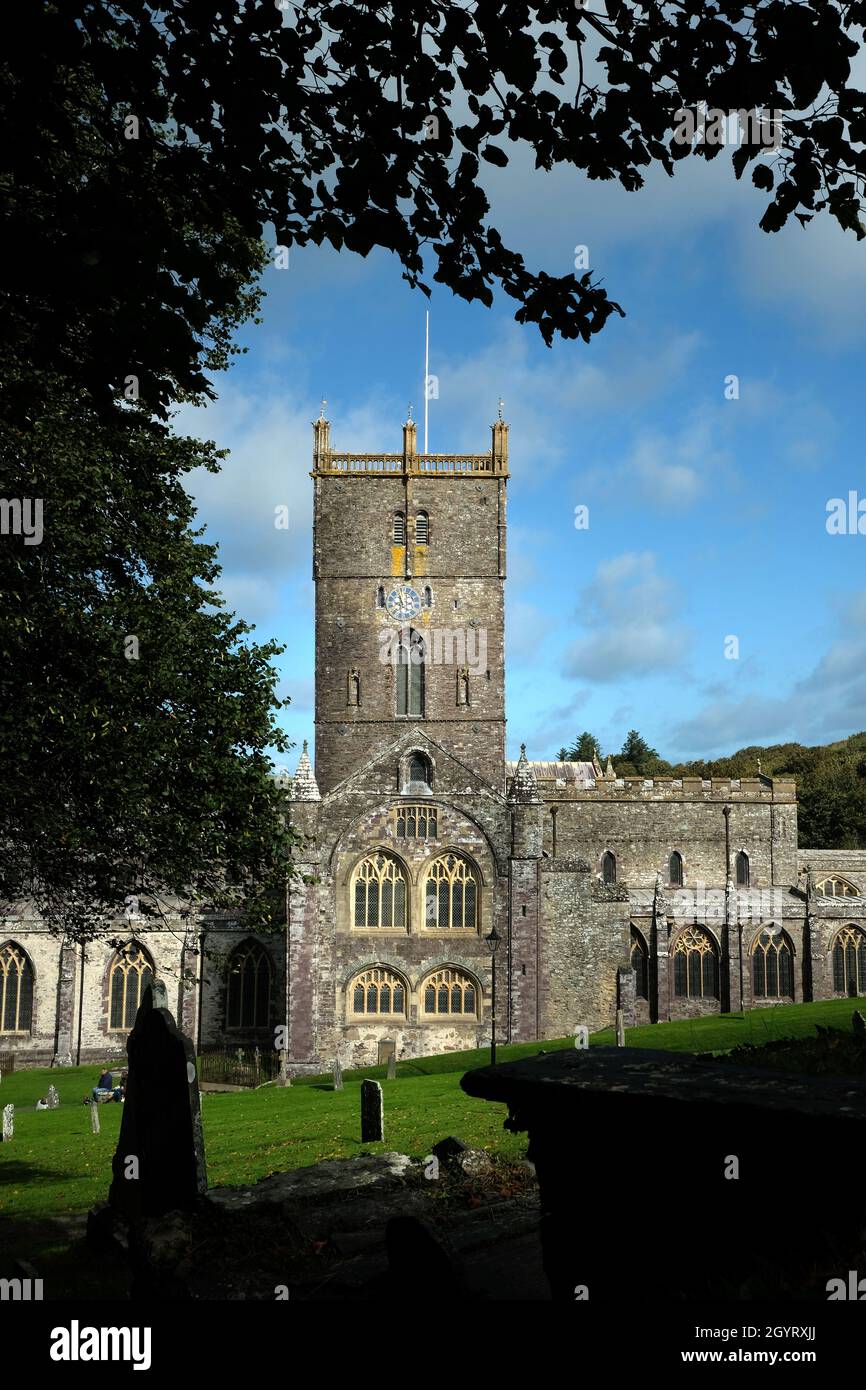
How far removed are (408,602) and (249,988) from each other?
1649cm

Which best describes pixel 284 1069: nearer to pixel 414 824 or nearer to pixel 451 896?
pixel 451 896

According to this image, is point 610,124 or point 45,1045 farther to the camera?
point 45,1045

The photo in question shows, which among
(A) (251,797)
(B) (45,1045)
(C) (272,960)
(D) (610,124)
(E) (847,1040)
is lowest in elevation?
(B) (45,1045)

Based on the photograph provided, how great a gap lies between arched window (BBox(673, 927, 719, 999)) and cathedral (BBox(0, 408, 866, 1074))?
0.27ft

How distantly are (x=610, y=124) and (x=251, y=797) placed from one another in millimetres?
10868

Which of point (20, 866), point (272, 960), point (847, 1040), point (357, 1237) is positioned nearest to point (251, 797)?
point (20, 866)

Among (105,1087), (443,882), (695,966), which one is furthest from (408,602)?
(105,1087)

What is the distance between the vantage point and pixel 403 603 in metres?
44.2

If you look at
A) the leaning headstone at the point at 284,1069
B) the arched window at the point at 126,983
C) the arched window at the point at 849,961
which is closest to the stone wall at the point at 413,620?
the arched window at the point at 126,983

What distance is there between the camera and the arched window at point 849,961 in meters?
45.3

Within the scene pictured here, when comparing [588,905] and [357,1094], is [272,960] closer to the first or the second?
[588,905]

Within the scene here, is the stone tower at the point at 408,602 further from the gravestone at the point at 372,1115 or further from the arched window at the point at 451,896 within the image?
the gravestone at the point at 372,1115

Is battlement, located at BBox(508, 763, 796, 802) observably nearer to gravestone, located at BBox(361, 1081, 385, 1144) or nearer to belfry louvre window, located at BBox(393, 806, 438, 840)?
belfry louvre window, located at BBox(393, 806, 438, 840)

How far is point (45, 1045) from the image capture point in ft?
123
